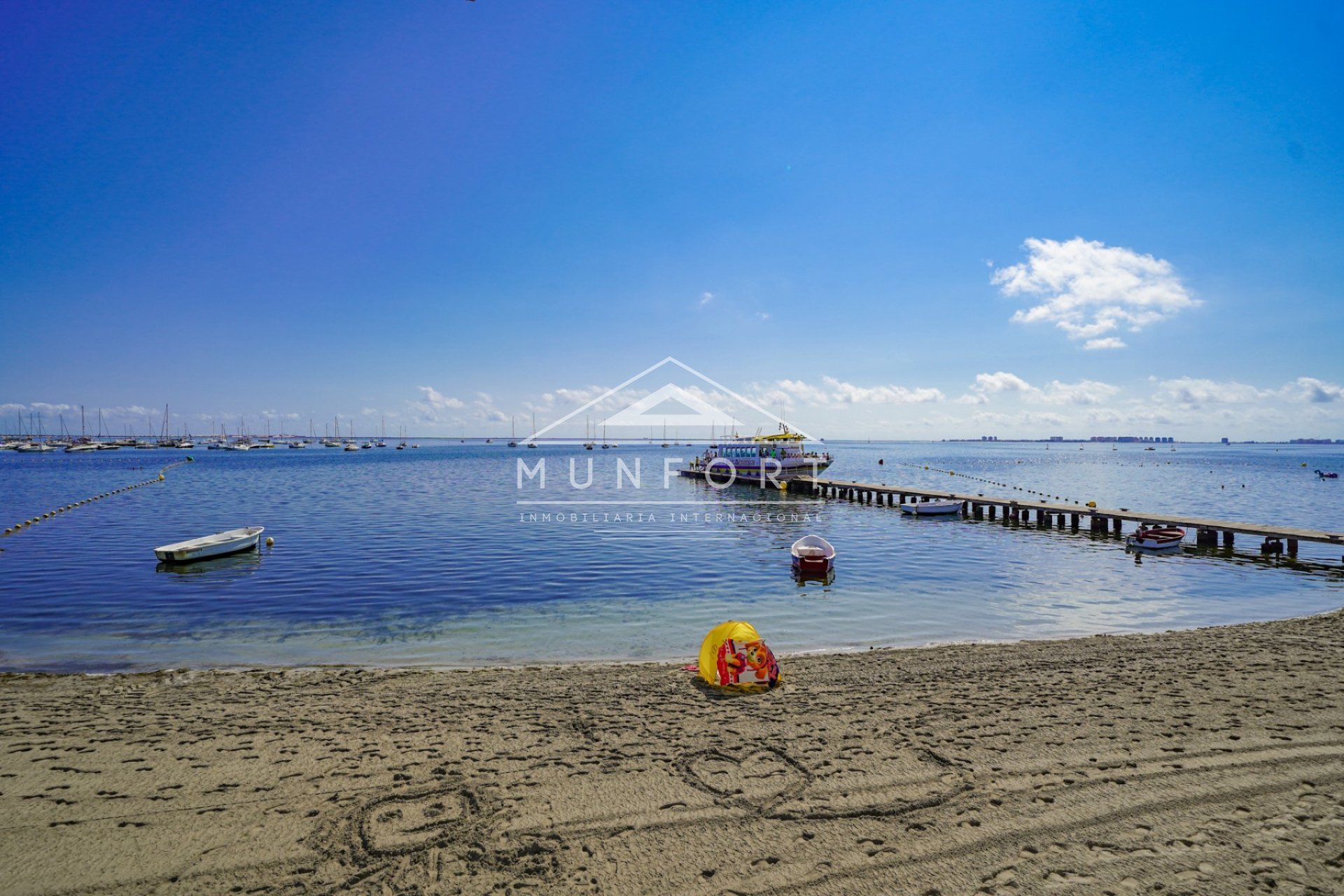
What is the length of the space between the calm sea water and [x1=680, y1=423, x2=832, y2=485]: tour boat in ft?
69.9

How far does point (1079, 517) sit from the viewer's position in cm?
4231

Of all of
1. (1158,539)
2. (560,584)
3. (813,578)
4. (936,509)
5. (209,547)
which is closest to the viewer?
(560,584)

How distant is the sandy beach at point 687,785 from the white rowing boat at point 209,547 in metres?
15.6

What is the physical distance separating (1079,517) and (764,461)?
33.5 metres

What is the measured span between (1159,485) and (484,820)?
90.4 metres

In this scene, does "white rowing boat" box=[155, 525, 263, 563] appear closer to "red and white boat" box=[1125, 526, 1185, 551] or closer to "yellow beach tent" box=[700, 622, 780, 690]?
"yellow beach tent" box=[700, 622, 780, 690]

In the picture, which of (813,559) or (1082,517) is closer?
(813,559)

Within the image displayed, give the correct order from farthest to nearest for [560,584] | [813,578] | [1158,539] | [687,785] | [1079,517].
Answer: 1. [1079,517]
2. [1158,539]
3. [813,578]
4. [560,584]
5. [687,785]

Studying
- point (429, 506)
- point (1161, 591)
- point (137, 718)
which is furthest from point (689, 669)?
point (429, 506)

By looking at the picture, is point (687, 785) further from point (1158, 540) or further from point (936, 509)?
point (936, 509)

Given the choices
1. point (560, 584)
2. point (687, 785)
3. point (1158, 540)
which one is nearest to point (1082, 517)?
point (1158, 540)

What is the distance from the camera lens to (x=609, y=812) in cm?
705

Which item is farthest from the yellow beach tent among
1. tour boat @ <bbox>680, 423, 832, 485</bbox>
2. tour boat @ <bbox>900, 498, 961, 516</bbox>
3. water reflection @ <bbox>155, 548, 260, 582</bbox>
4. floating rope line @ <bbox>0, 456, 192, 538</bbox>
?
tour boat @ <bbox>680, 423, 832, 485</bbox>

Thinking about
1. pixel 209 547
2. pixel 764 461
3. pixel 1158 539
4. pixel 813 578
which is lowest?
pixel 813 578
